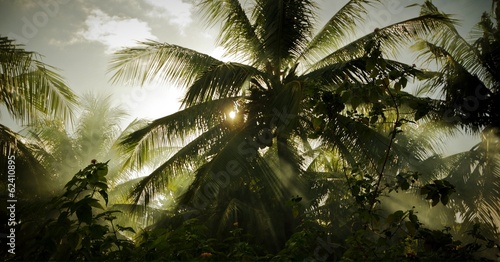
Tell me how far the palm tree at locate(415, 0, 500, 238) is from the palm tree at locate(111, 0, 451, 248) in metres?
2.16

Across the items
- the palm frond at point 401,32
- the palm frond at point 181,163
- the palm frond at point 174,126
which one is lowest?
the palm frond at point 181,163

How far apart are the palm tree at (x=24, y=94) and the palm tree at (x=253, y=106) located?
1.27 meters

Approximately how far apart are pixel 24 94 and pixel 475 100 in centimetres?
951

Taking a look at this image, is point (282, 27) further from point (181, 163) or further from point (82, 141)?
point (82, 141)

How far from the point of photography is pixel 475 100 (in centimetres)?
780

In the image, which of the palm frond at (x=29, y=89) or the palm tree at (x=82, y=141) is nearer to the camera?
the palm frond at (x=29, y=89)

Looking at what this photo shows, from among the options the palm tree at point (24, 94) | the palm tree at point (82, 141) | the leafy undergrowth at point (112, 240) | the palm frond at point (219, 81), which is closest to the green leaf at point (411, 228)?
the leafy undergrowth at point (112, 240)

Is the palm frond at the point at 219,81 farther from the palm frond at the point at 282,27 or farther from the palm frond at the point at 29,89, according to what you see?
the palm frond at the point at 29,89

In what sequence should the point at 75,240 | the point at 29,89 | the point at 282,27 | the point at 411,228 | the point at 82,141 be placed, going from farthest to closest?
the point at 82,141 < the point at 282,27 < the point at 29,89 < the point at 411,228 < the point at 75,240

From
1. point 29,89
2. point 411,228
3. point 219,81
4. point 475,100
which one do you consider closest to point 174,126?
point 219,81

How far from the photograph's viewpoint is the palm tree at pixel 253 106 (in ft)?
18.8

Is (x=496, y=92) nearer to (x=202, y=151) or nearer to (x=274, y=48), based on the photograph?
(x=274, y=48)

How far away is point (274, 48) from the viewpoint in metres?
6.57

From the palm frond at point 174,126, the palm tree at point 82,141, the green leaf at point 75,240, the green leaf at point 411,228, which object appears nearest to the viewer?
the green leaf at point 75,240
